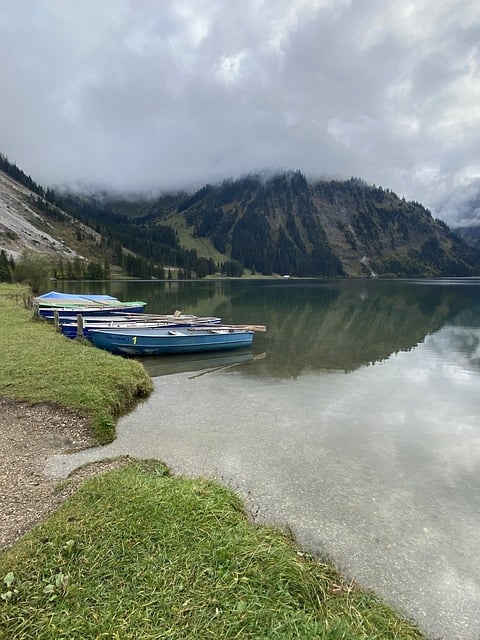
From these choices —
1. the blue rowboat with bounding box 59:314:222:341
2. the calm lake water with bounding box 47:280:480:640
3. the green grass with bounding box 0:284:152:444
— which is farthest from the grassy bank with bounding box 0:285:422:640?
the blue rowboat with bounding box 59:314:222:341

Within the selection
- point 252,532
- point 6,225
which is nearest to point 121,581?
point 252,532

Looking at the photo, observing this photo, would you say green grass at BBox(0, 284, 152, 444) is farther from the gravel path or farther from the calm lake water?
the calm lake water

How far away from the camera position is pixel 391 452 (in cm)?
1374

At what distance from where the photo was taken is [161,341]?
2891cm

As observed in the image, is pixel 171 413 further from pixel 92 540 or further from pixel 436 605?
pixel 436 605

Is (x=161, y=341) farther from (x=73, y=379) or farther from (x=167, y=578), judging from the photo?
(x=167, y=578)

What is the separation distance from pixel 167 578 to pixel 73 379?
12.5 m

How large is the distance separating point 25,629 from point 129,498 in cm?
300

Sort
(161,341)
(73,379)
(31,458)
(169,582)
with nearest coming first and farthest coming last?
(169,582), (31,458), (73,379), (161,341)

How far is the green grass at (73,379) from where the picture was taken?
47.6 feet

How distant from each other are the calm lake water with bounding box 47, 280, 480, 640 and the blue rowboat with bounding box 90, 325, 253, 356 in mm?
1073

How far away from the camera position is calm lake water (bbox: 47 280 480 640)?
7.97m

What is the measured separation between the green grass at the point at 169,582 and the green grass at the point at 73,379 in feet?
21.2

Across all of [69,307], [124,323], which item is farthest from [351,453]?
[69,307]
